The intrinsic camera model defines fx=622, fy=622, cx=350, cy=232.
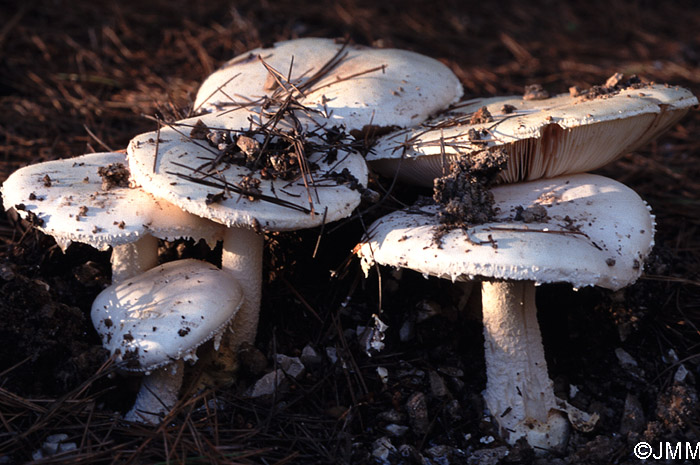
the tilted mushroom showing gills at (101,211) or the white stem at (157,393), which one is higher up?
the tilted mushroom showing gills at (101,211)

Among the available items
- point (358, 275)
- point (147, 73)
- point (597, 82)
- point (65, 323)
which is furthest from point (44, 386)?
point (597, 82)

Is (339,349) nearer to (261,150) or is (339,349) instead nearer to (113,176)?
(261,150)

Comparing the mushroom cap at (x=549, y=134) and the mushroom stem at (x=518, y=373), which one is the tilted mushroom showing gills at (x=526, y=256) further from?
the mushroom cap at (x=549, y=134)

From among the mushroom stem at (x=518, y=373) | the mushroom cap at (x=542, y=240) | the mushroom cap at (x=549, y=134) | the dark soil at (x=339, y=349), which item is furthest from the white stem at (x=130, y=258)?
the mushroom stem at (x=518, y=373)

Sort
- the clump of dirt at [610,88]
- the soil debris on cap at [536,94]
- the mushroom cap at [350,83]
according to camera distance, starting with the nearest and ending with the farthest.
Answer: the clump of dirt at [610,88]
the mushroom cap at [350,83]
the soil debris on cap at [536,94]

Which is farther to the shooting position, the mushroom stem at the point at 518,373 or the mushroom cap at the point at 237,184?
the mushroom stem at the point at 518,373

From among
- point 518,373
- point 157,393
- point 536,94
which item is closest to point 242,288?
point 157,393
